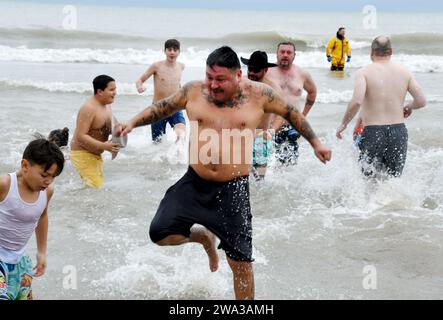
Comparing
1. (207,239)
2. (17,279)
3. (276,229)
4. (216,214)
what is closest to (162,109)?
(216,214)

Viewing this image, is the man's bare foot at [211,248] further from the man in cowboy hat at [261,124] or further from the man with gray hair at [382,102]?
the man with gray hair at [382,102]

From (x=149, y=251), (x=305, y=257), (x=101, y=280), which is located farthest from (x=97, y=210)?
(x=305, y=257)

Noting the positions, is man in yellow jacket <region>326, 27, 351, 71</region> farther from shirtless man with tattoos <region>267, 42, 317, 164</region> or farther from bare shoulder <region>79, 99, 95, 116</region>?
bare shoulder <region>79, 99, 95, 116</region>

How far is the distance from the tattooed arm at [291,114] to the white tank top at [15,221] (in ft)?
5.08

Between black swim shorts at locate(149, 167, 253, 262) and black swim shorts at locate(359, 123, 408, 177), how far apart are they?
2.63 meters

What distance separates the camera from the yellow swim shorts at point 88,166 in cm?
646

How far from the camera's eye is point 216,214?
12.8 feet

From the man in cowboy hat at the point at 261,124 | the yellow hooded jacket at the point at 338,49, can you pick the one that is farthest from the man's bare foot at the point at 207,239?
the yellow hooded jacket at the point at 338,49

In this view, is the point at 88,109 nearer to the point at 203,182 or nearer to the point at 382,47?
the point at 203,182

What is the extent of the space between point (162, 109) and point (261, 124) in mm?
A: 2493

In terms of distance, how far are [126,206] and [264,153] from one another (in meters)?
1.59

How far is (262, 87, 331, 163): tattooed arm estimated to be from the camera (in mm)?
4027

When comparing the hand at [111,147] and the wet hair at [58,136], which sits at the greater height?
the wet hair at [58,136]

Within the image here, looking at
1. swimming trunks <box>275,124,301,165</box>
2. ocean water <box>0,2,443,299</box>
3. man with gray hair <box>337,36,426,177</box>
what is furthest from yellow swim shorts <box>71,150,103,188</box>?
man with gray hair <box>337,36,426,177</box>
